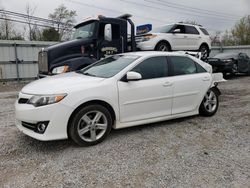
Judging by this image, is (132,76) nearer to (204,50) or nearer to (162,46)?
(162,46)

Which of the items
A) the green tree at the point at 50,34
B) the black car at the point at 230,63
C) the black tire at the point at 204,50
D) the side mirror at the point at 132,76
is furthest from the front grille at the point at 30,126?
the green tree at the point at 50,34

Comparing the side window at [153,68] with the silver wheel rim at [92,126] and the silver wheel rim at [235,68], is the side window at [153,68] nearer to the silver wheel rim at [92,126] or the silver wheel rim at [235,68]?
the silver wheel rim at [92,126]

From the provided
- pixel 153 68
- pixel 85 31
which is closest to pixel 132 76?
pixel 153 68

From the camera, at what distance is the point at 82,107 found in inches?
151

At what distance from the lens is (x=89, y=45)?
728 cm

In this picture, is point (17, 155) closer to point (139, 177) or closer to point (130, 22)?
point (139, 177)

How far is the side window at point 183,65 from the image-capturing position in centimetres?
507

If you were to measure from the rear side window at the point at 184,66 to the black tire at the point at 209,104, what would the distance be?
22.9 inches

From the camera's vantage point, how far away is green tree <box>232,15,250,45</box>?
39.3 meters

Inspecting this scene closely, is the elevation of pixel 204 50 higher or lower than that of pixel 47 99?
higher

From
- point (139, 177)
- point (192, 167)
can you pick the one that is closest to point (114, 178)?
point (139, 177)

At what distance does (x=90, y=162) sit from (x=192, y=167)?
54.6 inches

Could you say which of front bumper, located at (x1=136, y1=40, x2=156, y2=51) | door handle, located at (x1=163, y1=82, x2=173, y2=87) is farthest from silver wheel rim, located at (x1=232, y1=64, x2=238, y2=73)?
door handle, located at (x1=163, y1=82, x2=173, y2=87)

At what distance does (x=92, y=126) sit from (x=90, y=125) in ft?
0.13
